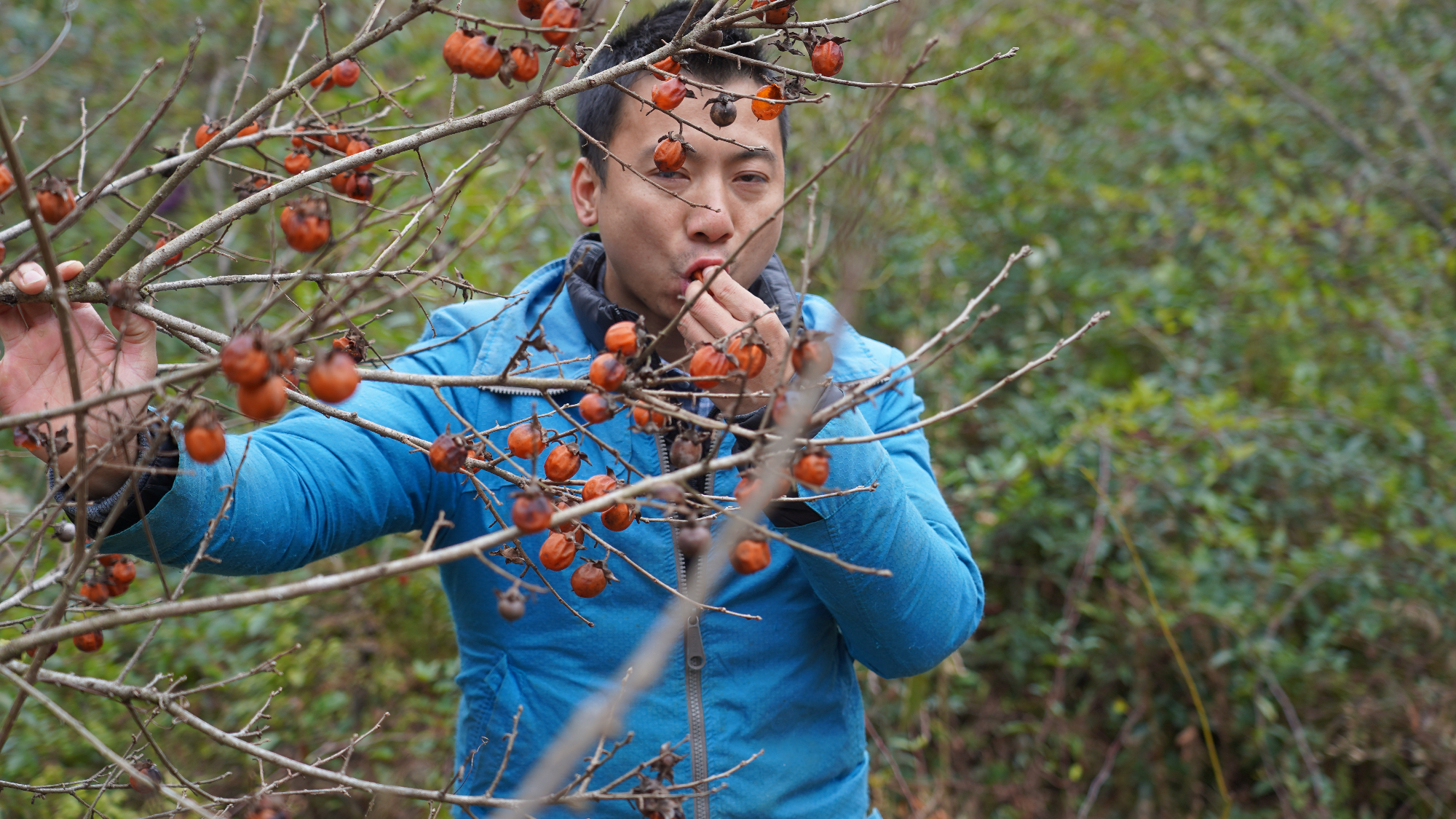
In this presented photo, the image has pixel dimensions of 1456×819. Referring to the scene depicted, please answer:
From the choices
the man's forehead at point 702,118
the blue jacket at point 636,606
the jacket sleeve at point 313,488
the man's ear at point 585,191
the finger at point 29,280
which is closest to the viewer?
the finger at point 29,280

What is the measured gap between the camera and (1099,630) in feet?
11.1

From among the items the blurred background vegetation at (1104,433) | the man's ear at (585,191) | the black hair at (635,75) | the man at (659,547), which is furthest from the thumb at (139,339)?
the blurred background vegetation at (1104,433)

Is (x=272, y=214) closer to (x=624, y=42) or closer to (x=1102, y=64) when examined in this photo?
(x=624, y=42)

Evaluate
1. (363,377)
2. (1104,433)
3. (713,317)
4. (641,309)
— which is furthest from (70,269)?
(1104,433)

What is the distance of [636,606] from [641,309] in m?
0.54

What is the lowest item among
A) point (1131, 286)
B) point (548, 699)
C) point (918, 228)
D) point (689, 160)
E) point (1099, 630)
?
point (1099, 630)

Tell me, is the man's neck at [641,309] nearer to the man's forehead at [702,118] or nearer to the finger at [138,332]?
the man's forehead at [702,118]

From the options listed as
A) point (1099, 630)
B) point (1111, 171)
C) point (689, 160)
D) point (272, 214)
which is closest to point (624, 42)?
point (689, 160)

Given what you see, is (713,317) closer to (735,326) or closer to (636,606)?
(735,326)

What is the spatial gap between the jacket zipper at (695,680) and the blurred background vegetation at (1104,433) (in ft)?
3.82

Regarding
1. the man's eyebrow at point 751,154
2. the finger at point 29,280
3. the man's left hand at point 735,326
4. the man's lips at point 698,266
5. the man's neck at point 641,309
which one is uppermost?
the finger at point 29,280

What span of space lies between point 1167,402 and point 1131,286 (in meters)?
0.51

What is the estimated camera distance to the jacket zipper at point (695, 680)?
161 cm

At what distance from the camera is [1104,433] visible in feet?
10.7
